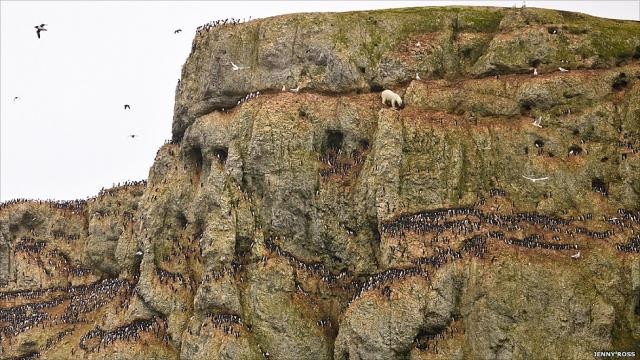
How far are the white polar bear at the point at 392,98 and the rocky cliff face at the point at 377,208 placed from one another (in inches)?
46.2

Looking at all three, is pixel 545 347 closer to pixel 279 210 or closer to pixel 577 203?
pixel 577 203

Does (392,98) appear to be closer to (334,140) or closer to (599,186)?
(334,140)

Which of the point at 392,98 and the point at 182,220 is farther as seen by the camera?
the point at 182,220

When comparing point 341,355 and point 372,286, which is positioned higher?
point 372,286

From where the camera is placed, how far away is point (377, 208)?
254 feet

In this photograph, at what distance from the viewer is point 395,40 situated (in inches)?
3671

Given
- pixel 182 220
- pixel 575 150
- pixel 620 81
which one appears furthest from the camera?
→ pixel 182 220

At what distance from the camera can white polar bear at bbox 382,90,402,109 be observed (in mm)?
84375

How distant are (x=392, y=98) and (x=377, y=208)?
14073mm

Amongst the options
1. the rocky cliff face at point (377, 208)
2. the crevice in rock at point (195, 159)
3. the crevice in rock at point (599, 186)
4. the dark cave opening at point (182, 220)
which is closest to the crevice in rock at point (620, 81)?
the rocky cliff face at point (377, 208)

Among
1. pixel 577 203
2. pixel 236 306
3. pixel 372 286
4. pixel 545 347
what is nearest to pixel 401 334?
pixel 372 286

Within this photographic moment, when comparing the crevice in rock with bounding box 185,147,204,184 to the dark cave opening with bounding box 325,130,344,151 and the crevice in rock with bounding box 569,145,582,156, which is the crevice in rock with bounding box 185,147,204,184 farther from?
the crevice in rock with bounding box 569,145,582,156

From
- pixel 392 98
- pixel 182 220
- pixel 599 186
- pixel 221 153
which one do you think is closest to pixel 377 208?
pixel 392 98

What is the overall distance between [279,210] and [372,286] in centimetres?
1590
